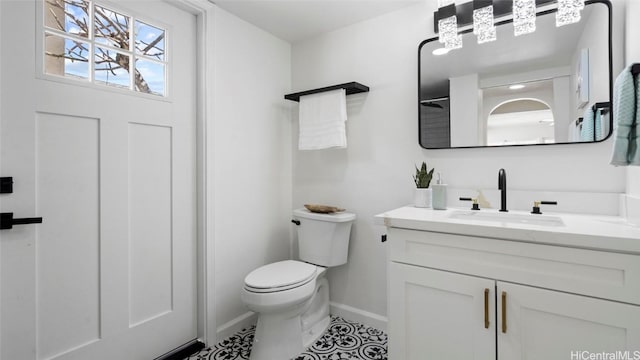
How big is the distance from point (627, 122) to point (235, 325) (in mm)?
2207

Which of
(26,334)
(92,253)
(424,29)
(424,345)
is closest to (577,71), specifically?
(424,29)

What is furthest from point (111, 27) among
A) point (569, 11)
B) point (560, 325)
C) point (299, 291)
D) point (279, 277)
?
point (560, 325)

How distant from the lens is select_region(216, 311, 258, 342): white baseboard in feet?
6.38

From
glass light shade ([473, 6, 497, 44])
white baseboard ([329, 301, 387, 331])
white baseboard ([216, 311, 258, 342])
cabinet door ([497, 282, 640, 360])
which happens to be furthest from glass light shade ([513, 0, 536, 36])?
white baseboard ([216, 311, 258, 342])

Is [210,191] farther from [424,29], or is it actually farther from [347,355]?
[424,29]

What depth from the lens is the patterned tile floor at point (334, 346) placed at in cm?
176

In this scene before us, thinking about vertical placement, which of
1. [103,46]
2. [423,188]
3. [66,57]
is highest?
[103,46]

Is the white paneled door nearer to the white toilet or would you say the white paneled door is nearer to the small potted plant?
the white toilet

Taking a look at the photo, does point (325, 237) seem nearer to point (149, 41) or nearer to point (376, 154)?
point (376, 154)

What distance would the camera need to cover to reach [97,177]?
1480 millimetres

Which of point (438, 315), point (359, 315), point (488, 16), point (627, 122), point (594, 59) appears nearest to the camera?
point (627, 122)

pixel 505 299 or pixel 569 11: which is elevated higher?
pixel 569 11

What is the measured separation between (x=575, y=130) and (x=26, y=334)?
2.63m

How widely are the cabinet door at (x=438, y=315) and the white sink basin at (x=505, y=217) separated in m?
0.35
